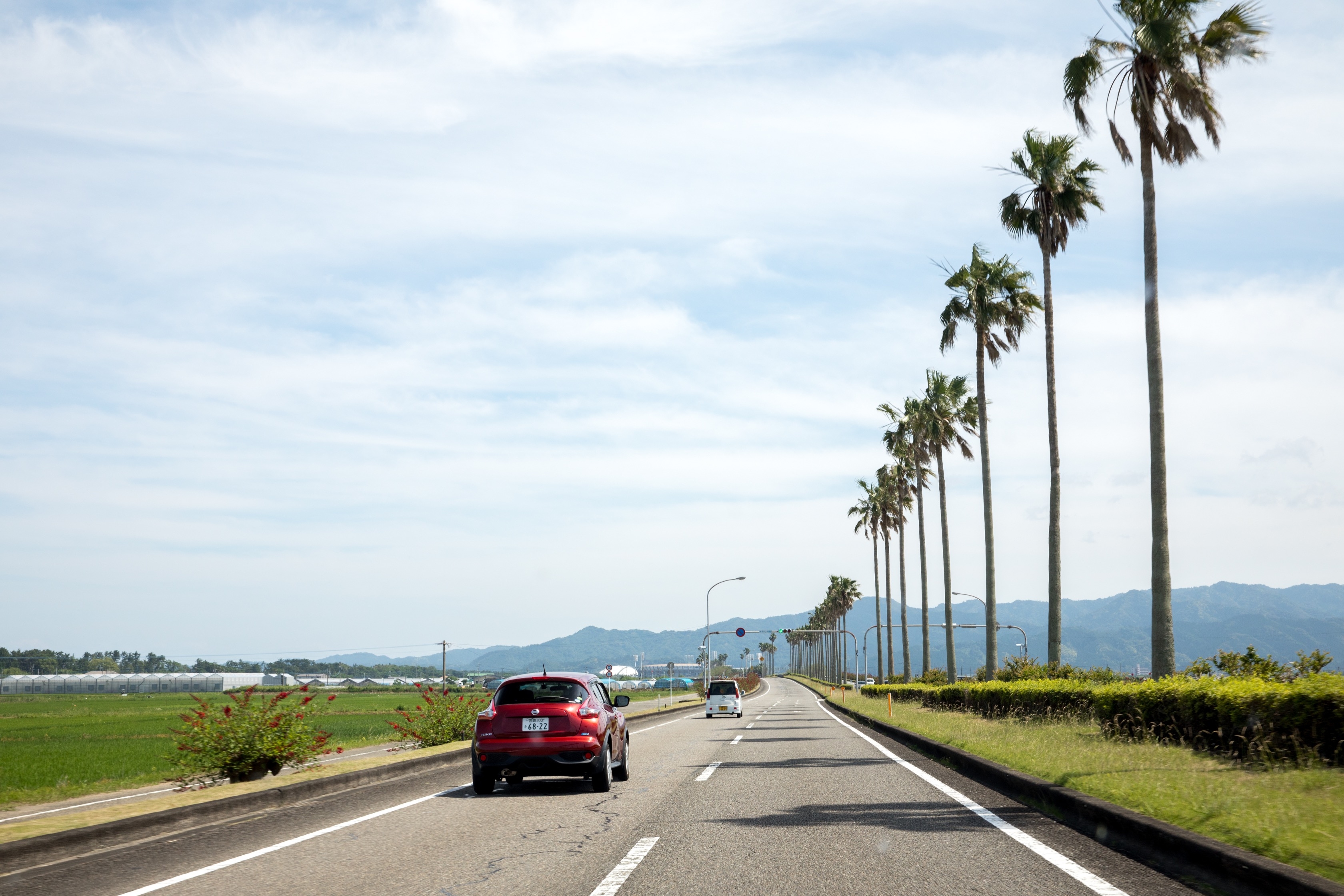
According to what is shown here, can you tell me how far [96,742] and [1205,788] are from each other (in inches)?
1737

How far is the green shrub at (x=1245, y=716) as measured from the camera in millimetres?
10461

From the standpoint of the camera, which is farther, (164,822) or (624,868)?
(164,822)

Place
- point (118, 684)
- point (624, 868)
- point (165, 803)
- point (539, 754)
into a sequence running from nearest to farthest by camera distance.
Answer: point (624, 868) < point (165, 803) < point (539, 754) < point (118, 684)

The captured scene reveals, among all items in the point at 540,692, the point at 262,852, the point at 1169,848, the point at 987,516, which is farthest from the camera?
the point at 987,516

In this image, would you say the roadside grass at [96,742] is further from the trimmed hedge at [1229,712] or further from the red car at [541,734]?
the trimmed hedge at [1229,712]

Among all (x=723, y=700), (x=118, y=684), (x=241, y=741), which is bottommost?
(x=118, y=684)

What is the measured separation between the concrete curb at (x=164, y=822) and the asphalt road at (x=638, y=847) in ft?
0.89

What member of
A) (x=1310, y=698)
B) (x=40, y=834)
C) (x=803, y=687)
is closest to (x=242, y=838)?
(x=40, y=834)

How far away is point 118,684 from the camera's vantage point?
16762 cm

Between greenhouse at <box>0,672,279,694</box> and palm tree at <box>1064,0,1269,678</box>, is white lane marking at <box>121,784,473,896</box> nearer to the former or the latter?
palm tree at <box>1064,0,1269,678</box>

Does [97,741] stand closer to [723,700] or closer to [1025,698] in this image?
[723,700]

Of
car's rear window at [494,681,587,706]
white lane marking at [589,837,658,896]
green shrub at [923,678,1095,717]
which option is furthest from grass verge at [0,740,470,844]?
green shrub at [923,678,1095,717]

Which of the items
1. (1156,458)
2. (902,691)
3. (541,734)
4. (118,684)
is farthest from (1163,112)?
(118,684)

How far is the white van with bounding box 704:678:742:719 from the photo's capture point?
41.2m
